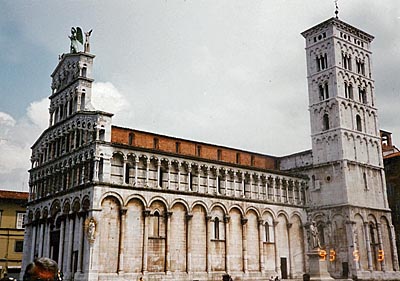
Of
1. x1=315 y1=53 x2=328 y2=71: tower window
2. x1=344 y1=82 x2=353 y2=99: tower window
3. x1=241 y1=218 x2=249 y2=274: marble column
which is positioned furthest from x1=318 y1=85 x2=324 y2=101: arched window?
x1=241 y1=218 x2=249 y2=274: marble column

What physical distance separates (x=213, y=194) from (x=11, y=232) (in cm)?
2530

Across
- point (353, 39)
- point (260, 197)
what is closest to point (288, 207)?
point (260, 197)

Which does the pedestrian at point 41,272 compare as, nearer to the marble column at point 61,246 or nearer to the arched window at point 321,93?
the marble column at point 61,246

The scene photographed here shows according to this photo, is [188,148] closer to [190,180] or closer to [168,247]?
[190,180]

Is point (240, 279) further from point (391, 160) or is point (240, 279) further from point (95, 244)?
point (391, 160)

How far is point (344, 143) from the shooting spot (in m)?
47.0

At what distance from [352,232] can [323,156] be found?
867 centimetres

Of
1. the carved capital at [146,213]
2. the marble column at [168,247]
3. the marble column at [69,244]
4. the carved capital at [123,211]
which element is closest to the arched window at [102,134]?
the carved capital at [123,211]

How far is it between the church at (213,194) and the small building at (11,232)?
9.20 m

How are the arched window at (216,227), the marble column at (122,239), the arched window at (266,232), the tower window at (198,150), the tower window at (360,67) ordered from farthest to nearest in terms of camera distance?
the tower window at (360,67)
the arched window at (266,232)
the tower window at (198,150)
the arched window at (216,227)
the marble column at (122,239)

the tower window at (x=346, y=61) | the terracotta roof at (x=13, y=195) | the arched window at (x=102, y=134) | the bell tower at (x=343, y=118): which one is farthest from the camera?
the terracotta roof at (x=13, y=195)

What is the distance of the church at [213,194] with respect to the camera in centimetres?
3434

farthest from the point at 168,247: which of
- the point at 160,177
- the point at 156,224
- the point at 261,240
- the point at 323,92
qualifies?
the point at 323,92

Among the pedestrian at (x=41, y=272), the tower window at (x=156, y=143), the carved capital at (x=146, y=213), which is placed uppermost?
the tower window at (x=156, y=143)
